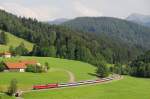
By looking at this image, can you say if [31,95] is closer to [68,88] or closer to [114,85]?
[68,88]

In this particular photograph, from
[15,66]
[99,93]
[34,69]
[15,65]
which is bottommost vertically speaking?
[99,93]

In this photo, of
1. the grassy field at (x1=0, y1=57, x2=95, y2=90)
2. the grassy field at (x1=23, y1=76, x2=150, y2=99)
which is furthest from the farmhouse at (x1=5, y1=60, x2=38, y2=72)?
the grassy field at (x1=23, y1=76, x2=150, y2=99)

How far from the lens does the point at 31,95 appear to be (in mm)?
103938

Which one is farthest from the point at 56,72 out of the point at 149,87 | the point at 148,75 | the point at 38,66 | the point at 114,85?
the point at 148,75

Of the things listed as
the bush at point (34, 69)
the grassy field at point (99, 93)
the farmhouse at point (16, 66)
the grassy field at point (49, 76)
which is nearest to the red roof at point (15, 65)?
the farmhouse at point (16, 66)

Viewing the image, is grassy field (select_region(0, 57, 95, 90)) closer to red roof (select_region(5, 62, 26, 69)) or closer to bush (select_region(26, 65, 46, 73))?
bush (select_region(26, 65, 46, 73))

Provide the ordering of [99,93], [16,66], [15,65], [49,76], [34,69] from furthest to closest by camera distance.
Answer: [34,69], [15,65], [16,66], [49,76], [99,93]

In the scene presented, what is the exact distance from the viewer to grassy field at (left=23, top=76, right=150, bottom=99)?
105 metres

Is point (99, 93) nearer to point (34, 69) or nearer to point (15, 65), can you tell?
point (34, 69)

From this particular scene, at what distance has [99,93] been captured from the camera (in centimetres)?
11356

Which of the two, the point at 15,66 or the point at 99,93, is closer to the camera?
the point at 99,93

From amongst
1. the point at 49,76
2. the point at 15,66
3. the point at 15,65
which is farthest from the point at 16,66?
the point at 49,76

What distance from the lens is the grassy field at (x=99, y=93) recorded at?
105 metres

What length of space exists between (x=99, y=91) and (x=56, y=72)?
33.1 metres
